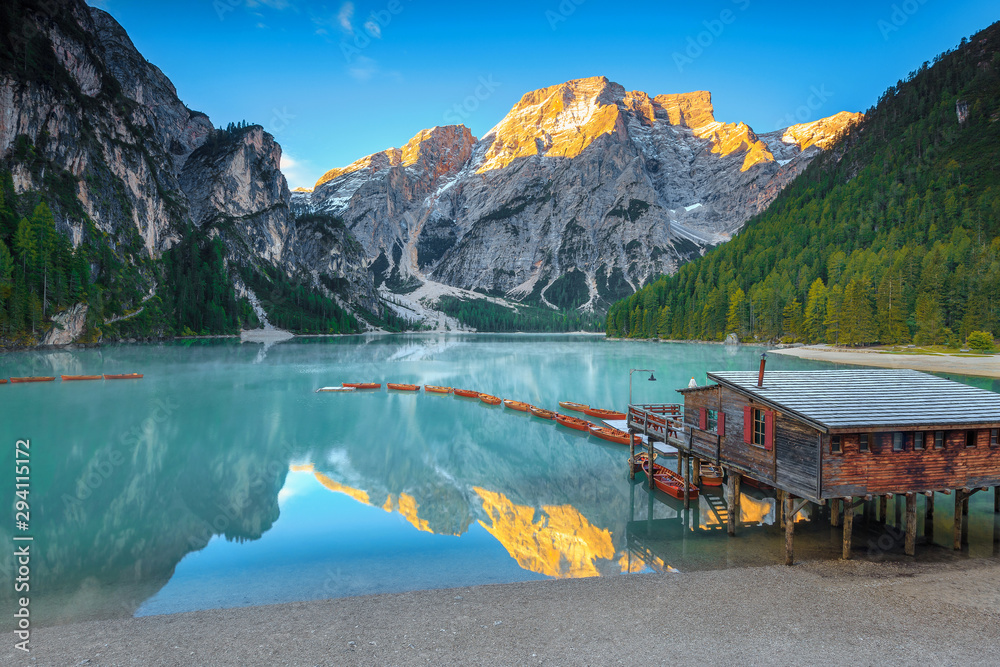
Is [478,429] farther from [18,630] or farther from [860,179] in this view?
[860,179]

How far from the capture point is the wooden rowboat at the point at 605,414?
46.8 m

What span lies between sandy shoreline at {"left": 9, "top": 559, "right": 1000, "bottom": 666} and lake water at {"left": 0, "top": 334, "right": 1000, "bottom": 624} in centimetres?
213

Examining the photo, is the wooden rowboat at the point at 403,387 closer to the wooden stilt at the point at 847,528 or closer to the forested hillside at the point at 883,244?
the wooden stilt at the point at 847,528

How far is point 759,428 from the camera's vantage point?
20328mm

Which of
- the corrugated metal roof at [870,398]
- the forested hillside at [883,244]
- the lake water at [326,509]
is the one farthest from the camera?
the forested hillside at [883,244]

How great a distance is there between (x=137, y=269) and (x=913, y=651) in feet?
620

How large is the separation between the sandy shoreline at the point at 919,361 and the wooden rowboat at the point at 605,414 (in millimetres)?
54692

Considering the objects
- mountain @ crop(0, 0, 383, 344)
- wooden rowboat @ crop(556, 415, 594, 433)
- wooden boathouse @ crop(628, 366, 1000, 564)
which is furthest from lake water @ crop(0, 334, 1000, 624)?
mountain @ crop(0, 0, 383, 344)

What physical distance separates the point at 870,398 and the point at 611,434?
69.3ft

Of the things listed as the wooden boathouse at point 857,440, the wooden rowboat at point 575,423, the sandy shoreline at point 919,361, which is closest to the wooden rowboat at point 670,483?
the wooden boathouse at point 857,440

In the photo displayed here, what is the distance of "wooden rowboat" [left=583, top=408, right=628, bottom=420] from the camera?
1844 inches

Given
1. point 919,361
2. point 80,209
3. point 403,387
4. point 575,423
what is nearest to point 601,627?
point 575,423

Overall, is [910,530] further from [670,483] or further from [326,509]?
[326,509]

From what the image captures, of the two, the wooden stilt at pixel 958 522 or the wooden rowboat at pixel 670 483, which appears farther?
the wooden rowboat at pixel 670 483
